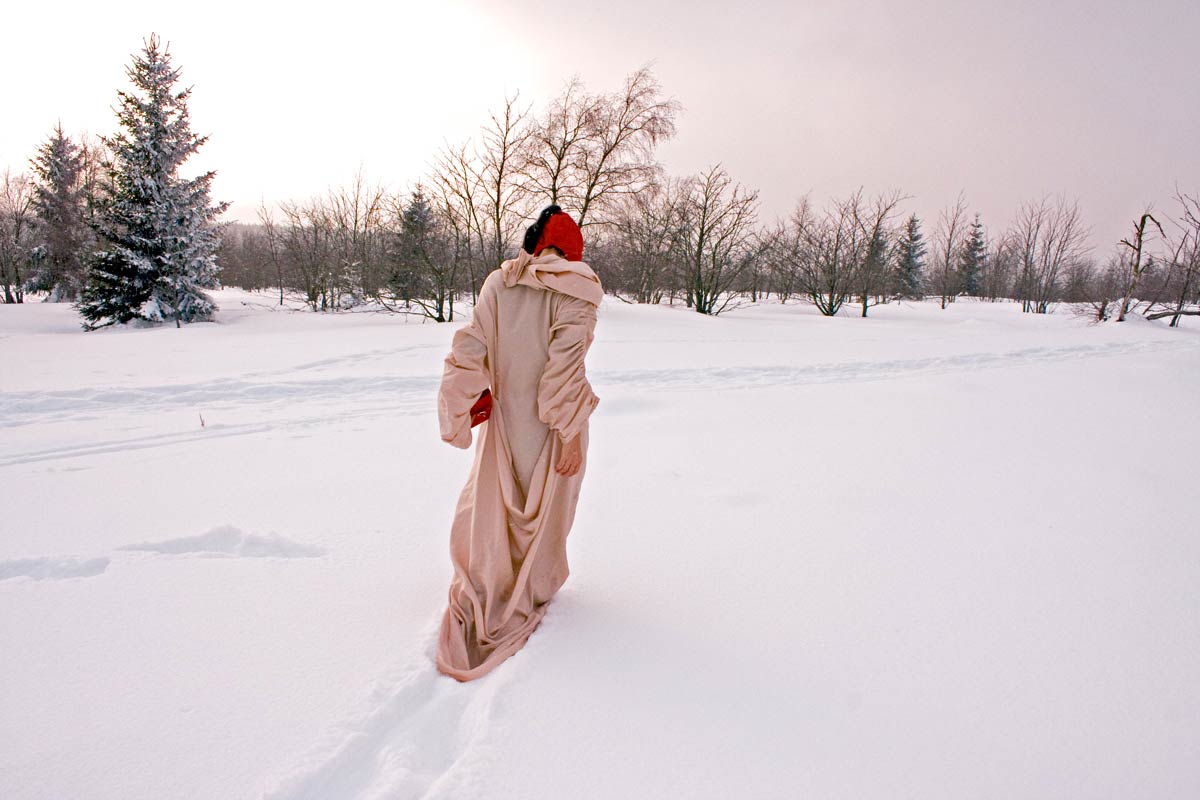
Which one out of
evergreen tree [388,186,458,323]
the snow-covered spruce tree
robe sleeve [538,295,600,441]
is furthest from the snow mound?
the snow-covered spruce tree

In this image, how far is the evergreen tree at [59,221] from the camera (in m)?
24.1

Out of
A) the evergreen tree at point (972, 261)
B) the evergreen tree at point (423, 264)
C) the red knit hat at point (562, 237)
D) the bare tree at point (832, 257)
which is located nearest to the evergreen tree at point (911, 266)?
the evergreen tree at point (972, 261)

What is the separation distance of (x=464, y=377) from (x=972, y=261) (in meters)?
59.8

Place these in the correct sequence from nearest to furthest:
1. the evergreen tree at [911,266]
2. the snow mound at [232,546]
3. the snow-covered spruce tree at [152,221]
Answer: the snow mound at [232,546]
the snow-covered spruce tree at [152,221]
the evergreen tree at [911,266]

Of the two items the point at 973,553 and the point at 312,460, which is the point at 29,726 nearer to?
the point at 312,460

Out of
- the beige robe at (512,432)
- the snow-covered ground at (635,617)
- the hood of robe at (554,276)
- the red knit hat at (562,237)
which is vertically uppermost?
the red knit hat at (562,237)

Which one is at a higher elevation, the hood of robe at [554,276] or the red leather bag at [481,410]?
the hood of robe at [554,276]

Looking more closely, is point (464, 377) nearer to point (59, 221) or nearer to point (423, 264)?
point (423, 264)

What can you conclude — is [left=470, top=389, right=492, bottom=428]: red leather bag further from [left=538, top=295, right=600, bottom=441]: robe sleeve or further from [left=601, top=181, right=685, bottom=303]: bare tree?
[left=601, top=181, right=685, bottom=303]: bare tree

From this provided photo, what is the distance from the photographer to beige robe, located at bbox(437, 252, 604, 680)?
6.99 ft

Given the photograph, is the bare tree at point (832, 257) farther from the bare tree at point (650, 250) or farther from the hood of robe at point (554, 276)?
the hood of robe at point (554, 276)

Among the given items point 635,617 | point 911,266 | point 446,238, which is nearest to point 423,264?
point 446,238

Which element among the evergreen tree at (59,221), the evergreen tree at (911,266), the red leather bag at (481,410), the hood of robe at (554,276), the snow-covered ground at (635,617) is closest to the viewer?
the snow-covered ground at (635,617)

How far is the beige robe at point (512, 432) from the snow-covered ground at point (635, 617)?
0.60 feet
